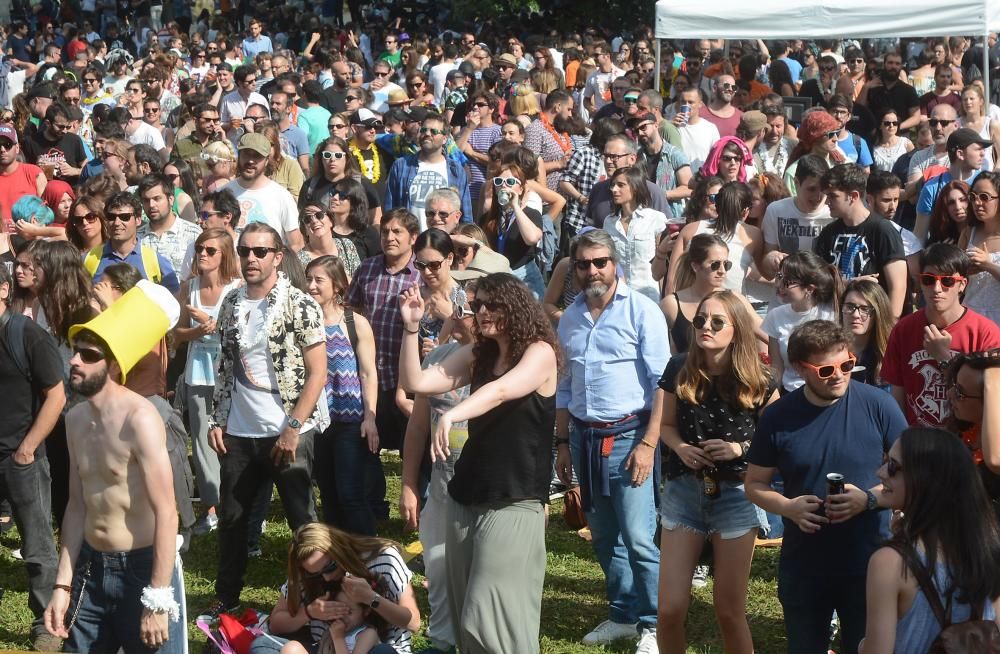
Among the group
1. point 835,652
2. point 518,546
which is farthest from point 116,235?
point 835,652

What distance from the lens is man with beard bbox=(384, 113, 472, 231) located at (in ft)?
34.9

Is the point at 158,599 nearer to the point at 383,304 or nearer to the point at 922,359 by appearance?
the point at 383,304

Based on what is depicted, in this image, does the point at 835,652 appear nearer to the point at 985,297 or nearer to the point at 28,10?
the point at 985,297

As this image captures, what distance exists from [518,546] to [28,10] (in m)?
30.8

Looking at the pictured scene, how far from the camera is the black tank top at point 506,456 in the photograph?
16.2 feet

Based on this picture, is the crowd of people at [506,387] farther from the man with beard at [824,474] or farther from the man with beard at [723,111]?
the man with beard at [723,111]

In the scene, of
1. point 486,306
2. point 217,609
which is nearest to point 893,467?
point 486,306

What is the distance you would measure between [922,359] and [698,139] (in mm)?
6843

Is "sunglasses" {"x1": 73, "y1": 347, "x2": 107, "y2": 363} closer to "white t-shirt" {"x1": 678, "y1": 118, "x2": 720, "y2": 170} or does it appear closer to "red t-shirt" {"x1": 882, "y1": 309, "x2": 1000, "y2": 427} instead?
"red t-shirt" {"x1": 882, "y1": 309, "x2": 1000, "y2": 427}

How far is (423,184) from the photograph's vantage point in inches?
416

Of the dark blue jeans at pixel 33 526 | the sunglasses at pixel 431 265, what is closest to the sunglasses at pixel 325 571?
the dark blue jeans at pixel 33 526

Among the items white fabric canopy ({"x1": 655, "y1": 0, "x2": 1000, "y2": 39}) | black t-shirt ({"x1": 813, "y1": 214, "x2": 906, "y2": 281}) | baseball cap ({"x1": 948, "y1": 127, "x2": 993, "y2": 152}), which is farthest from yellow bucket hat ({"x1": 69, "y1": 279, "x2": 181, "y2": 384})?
white fabric canopy ({"x1": 655, "y1": 0, "x2": 1000, "y2": 39})

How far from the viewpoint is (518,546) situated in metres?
4.93

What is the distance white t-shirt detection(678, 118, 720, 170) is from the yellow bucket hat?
8.17 m
